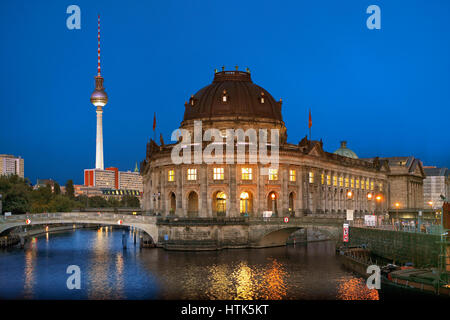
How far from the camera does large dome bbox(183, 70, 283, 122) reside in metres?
109

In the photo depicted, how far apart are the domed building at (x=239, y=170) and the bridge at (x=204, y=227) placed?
496cm

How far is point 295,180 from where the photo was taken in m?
106

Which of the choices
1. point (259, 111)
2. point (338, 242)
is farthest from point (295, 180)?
point (338, 242)

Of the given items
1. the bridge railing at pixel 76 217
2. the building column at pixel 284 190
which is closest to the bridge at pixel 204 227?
the bridge railing at pixel 76 217

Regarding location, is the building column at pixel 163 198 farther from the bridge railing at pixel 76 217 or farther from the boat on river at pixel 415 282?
the boat on river at pixel 415 282

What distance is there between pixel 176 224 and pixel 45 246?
95.3 feet

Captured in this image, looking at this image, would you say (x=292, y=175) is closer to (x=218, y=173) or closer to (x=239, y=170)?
(x=239, y=170)

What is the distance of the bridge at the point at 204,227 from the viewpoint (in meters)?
88.1

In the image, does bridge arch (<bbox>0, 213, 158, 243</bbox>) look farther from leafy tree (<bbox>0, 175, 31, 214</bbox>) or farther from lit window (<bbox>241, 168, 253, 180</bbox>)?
leafy tree (<bbox>0, 175, 31, 214</bbox>)

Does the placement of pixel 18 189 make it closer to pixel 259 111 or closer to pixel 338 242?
pixel 259 111

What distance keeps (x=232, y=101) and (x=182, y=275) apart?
52148mm

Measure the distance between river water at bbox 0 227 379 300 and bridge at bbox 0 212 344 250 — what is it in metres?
2.87

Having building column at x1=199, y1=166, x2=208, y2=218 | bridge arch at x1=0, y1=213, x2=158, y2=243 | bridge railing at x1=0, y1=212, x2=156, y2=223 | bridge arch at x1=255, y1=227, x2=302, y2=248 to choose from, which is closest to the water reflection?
bridge arch at x1=255, y1=227, x2=302, y2=248

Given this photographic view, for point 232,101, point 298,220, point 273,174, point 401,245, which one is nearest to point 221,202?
point 273,174
